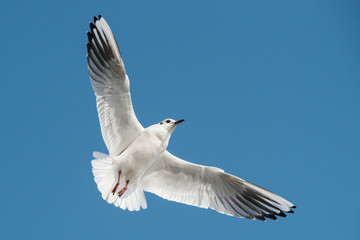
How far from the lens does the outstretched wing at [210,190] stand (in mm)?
6391

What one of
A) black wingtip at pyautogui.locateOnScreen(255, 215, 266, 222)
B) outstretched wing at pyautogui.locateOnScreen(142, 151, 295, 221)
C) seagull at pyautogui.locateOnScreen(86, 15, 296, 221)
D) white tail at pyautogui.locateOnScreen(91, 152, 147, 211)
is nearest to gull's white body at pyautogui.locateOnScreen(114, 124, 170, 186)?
seagull at pyautogui.locateOnScreen(86, 15, 296, 221)

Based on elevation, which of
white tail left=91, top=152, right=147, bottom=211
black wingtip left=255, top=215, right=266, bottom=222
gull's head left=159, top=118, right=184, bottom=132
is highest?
gull's head left=159, top=118, right=184, bottom=132

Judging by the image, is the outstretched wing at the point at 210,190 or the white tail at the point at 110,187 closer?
the white tail at the point at 110,187

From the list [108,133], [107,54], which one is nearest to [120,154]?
[108,133]

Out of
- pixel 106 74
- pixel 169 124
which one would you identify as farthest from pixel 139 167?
pixel 106 74

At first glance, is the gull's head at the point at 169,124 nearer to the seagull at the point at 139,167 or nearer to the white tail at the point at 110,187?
the seagull at the point at 139,167

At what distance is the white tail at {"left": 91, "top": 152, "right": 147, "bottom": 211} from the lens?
6133mm

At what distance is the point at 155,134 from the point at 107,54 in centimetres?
132

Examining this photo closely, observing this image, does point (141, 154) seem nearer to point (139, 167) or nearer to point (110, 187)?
point (139, 167)

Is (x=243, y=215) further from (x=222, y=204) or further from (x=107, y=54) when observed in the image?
(x=107, y=54)

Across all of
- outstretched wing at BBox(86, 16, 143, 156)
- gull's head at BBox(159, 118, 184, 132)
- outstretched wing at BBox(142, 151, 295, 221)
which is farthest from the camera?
Answer: gull's head at BBox(159, 118, 184, 132)

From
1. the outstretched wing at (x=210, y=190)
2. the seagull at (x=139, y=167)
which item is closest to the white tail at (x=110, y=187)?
the seagull at (x=139, y=167)

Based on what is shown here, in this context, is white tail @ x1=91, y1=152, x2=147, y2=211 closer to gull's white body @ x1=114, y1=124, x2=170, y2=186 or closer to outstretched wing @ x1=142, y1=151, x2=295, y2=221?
gull's white body @ x1=114, y1=124, x2=170, y2=186

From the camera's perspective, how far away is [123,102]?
6.17m
